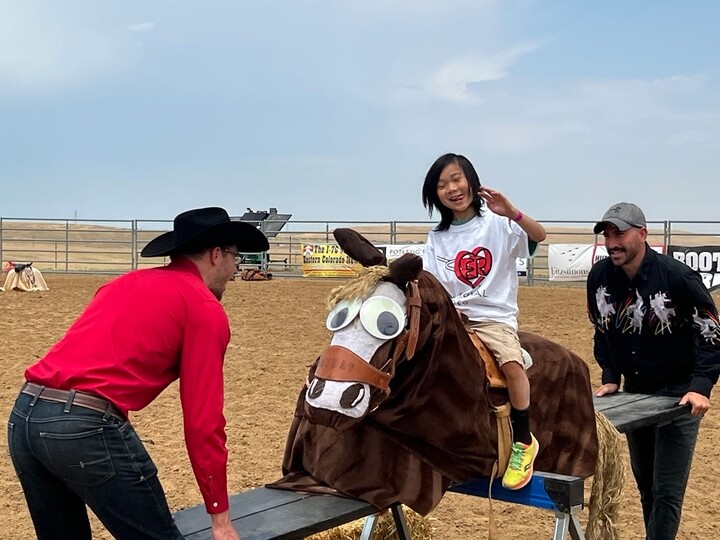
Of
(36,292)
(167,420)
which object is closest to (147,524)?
(167,420)

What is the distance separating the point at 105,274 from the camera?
19.7m

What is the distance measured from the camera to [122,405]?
2.09m

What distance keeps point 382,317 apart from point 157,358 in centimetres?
71

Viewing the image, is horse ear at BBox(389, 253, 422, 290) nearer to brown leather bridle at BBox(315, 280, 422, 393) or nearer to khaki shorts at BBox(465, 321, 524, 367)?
brown leather bridle at BBox(315, 280, 422, 393)

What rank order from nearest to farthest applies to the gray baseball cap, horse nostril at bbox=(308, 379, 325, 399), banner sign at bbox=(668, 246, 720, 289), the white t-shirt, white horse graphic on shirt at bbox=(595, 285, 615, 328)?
horse nostril at bbox=(308, 379, 325, 399) < the white t-shirt < the gray baseball cap < white horse graphic on shirt at bbox=(595, 285, 615, 328) < banner sign at bbox=(668, 246, 720, 289)

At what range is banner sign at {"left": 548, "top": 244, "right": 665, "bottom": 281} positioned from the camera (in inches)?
637

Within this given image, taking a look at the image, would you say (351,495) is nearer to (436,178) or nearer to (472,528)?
(436,178)

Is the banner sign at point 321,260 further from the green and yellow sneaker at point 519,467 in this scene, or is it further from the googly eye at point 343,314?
the googly eye at point 343,314

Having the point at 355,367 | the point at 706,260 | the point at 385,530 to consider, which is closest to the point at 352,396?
the point at 355,367

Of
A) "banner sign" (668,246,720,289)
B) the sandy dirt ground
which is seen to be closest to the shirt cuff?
the sandy dirt ground

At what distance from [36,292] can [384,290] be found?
513 inches

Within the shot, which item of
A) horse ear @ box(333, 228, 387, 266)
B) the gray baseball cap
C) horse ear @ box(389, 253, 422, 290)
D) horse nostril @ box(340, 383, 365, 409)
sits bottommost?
horse nostril @ box(340, 383, 365, 409)

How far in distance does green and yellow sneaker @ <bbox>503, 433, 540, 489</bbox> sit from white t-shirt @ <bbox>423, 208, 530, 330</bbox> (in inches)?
18.8

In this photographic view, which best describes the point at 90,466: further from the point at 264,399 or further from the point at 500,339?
the point at 264,399
